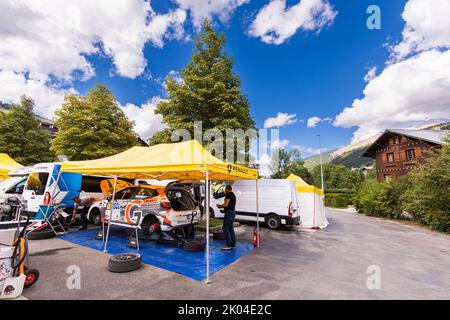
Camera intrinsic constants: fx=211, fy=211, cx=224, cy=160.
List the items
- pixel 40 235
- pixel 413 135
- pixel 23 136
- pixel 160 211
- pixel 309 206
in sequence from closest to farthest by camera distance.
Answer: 1. pixel 160 211
2. pixel 40 235
3. pixel 309 206
4. pixel 23 136
5. pixel 413 135

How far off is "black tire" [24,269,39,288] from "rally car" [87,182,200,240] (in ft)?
8.30

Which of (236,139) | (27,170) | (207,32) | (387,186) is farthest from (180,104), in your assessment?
(387,186)

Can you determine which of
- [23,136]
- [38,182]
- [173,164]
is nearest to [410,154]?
[173,164]

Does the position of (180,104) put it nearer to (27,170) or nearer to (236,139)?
(236,139)

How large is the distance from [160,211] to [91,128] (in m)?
13.3

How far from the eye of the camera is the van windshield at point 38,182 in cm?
771

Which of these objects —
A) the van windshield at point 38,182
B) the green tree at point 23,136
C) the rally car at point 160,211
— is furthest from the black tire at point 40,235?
the green tree at point 23,136

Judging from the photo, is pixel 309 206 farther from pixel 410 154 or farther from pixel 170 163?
pixel 410 154

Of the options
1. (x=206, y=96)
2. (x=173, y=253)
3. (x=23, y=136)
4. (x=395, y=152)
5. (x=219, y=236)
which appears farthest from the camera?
(x=395, y=152)

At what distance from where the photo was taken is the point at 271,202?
1052 cm

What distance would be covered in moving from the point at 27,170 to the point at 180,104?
25.7 feet

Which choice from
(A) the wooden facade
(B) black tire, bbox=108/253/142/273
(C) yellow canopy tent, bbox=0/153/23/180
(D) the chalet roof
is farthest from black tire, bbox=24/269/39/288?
(A) the wooden facade

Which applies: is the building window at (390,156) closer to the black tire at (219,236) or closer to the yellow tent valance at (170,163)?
the yellow tent valance at (170,163)

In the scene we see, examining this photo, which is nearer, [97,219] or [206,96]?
[97,219]
